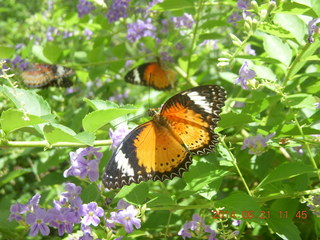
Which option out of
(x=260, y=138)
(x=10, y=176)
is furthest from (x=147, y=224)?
(x=10, y=176)

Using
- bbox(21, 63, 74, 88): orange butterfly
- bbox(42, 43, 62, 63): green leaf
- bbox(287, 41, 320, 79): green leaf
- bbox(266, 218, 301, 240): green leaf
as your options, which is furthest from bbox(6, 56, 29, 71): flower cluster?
bbox(266, 218, 301, 240): green leaf

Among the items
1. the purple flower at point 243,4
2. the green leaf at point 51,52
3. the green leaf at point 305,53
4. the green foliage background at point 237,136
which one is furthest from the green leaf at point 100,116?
the green leaf at point 51,52

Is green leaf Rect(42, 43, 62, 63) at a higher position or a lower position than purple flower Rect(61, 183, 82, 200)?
higher

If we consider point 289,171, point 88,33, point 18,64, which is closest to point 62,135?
point 289,171

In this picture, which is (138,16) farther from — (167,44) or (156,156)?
(156,156)

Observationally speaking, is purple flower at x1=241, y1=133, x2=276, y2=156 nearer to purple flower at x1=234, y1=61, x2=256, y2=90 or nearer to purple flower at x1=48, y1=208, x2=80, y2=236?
purple flower at x1=234, y1=61, x2=256, y2=90

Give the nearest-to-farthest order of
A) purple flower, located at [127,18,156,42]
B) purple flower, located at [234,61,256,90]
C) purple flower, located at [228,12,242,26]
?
purple flower, located at [234,61,256,90] → purple flower, located at [228,12,242,26] → purple flower, located at [127,18,156,42]
